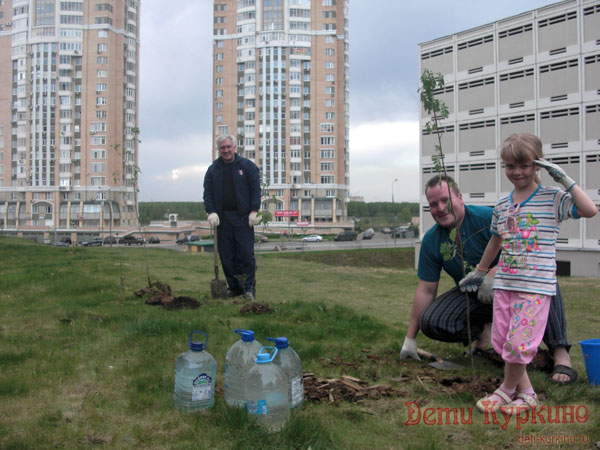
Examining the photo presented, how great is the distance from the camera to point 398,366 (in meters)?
3.69

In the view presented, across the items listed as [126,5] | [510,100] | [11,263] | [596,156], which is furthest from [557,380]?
[126,5]

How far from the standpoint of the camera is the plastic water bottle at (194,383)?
2756 mm

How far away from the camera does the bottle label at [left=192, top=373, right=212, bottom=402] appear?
275 cm

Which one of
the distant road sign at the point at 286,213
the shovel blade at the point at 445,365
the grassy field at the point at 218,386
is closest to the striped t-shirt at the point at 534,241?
the grassy field at the point at 218,386

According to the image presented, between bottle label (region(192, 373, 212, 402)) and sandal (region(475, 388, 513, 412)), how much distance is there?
1586 mm

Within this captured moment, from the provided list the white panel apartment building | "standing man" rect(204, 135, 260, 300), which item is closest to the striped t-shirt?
"standing man" rect(204, 135, 260, 300)

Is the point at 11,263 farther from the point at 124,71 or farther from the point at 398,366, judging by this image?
the point at 124,71

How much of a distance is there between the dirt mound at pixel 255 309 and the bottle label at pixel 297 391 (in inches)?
105

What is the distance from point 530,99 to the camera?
3088 cm

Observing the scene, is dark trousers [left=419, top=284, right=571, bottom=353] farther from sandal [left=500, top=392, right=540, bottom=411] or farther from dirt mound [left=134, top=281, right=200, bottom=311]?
dirt mound [left=134, top=281, right=200, bottom=311]

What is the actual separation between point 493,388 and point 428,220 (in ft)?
114

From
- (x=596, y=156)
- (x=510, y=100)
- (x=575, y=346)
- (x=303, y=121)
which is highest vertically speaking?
(x=303, y=121)

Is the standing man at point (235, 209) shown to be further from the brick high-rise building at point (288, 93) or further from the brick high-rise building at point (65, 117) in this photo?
the brick high-rise building at point (65, 117)

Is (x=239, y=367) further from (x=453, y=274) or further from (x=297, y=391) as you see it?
(x=453, y=274)
